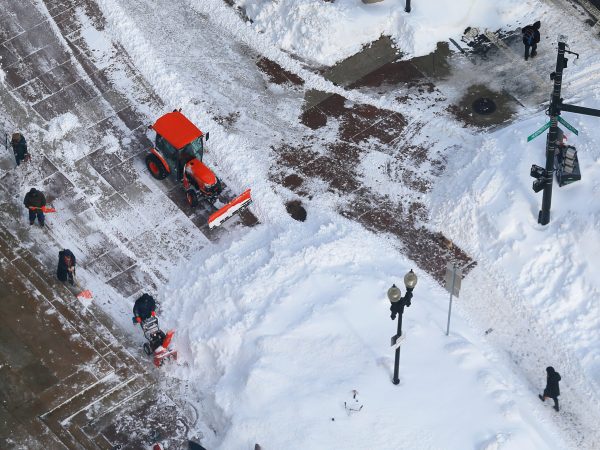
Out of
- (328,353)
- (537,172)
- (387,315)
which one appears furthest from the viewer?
(537,172)

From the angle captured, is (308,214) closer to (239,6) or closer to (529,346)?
(529,346)

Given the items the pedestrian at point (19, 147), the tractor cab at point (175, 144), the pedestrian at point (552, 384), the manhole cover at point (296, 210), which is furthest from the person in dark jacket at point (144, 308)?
the pedestrian at point (552, 384)

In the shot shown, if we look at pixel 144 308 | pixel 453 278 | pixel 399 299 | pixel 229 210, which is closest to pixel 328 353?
pixel 399 299

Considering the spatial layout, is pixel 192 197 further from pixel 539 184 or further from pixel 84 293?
pixel 539 184

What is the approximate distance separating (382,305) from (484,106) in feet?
26.1

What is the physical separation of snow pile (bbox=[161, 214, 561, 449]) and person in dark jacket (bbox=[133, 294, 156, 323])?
88 centimetres

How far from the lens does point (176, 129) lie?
97.2ft

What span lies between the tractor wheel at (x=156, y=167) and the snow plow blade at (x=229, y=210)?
215 centimetres

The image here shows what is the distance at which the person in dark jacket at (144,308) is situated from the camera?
2662cm

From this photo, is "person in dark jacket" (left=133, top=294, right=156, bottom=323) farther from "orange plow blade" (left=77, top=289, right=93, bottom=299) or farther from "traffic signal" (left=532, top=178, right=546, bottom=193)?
"traffic signal" (left=532, top=178, right=546, bottom=193)

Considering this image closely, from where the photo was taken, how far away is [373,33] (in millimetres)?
33906

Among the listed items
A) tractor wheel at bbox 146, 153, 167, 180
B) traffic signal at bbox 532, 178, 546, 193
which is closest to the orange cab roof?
tractor wheel at bbox 146, 153, 167, 180

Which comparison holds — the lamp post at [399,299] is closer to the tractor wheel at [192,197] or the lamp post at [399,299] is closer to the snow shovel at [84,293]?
the tractor wheel at [192,197]

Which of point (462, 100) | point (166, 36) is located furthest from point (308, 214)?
point (166, 36)
